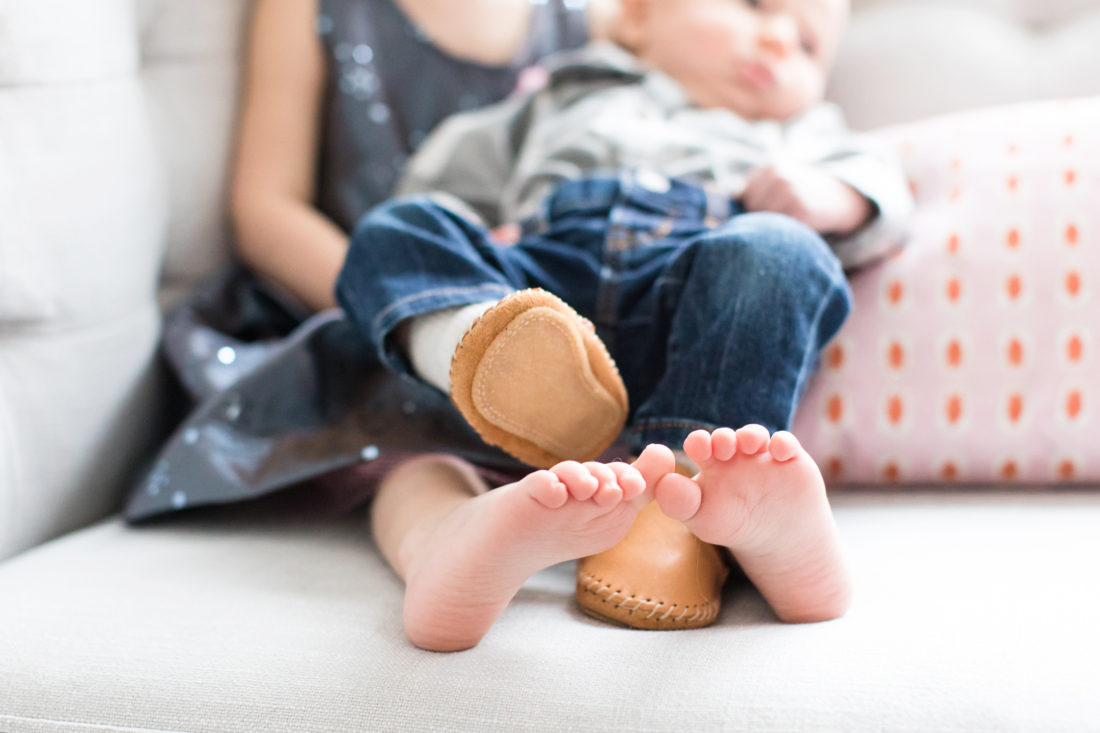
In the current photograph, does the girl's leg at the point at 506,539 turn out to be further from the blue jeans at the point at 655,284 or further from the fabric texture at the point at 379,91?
the fabric texture at the point at 379,91

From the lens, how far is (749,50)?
38.9 inches

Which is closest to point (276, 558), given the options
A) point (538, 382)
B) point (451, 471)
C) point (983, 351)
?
point (451, 471)

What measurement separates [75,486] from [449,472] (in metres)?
0.35

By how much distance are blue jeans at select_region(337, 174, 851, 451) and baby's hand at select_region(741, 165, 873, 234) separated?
1.8 inches

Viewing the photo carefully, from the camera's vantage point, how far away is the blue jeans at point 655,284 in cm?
62

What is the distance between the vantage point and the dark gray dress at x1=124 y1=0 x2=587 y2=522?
79 cm

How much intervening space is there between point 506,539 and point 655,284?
0.29 meters

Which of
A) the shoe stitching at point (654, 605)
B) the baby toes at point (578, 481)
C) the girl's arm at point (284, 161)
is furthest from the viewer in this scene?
the girl's arm at point (284, 161)

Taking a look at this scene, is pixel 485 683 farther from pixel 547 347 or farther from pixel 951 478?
pixel 951 478

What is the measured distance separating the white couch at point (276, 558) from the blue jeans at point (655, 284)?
0.48 ft

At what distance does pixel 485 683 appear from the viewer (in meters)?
0.51

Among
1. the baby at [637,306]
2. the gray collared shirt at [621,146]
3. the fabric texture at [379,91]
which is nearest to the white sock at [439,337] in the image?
the baby at [637,306]

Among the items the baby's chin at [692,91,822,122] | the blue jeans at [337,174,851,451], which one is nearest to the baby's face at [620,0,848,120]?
the baby's chin at [692,91,822,122]

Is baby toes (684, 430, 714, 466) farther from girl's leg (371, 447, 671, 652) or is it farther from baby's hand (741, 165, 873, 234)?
baby's hand (741, 165, 873, 234)
